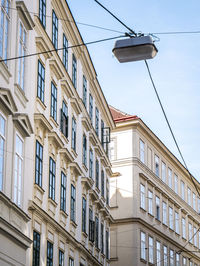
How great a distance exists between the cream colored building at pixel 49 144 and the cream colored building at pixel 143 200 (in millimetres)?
7777

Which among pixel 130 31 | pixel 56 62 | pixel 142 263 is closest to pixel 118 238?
pixel 142 263

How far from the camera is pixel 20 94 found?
21.5 metres

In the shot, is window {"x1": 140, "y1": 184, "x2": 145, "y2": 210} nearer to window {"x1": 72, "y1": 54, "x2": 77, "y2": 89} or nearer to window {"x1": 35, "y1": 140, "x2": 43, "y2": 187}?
window {"x1": 72, "y1": 54, "x2": 77, "y2": 89}

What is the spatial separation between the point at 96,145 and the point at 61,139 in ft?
30.5

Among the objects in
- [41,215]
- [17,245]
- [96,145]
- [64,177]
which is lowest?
[17,245]

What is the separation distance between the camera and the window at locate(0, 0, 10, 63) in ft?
63.8

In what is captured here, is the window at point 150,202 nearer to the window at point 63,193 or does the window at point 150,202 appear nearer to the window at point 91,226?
the window at point 91,226

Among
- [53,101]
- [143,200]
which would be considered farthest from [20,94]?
[143,200]

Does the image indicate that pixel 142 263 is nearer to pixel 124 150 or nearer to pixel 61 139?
pixel 124 150

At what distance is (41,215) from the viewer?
24.1 meters

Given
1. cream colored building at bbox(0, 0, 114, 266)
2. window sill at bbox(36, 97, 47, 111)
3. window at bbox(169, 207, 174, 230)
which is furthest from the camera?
window at bbox(169, 207, 174, 230)

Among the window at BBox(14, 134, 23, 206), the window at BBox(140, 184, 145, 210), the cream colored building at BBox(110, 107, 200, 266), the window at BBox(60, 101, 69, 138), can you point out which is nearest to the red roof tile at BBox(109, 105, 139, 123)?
the cream colored building at BBox(110, 107, 200, 266)

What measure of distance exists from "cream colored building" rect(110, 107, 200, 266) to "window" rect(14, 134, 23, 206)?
22657 mm

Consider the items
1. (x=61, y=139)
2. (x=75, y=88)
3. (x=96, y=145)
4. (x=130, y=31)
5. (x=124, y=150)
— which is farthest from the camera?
(x=124, y=150)
